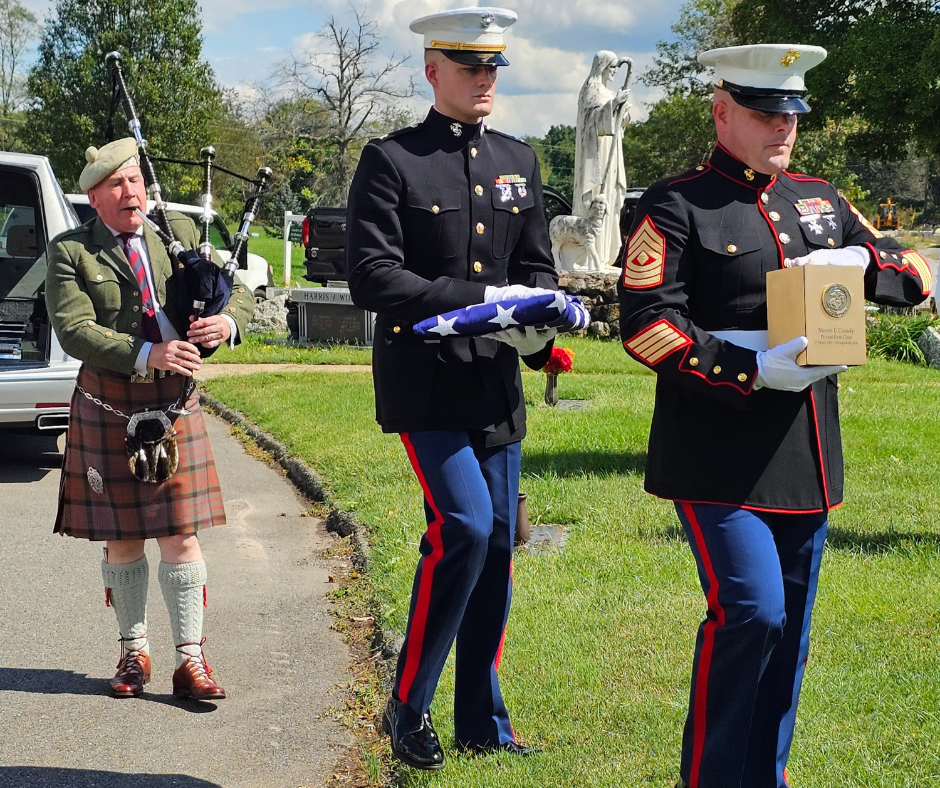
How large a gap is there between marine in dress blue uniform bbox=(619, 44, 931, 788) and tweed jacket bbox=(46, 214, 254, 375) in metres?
2.08

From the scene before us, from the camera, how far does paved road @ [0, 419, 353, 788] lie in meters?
4.00

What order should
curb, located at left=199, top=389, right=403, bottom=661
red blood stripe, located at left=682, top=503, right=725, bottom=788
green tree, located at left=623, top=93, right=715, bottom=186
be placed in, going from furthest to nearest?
1. green tree, located at left=623, top=93, right=715, bottom=186
2. curb, located at left=199, top=389, right=403, bottom=661
3. red blood stripe, located at left=682, top=503, right=725, bottom=788

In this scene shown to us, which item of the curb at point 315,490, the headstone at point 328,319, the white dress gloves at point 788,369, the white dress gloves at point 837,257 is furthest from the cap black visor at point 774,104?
the headstone at point 328,319

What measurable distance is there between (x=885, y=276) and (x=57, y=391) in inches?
258

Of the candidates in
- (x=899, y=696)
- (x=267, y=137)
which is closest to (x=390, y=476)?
(x=899, y=696)

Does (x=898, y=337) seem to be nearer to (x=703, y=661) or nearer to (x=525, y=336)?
(x=525, y=336)

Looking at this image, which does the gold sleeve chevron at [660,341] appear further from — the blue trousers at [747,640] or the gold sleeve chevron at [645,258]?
the blue trousers at [747,640]

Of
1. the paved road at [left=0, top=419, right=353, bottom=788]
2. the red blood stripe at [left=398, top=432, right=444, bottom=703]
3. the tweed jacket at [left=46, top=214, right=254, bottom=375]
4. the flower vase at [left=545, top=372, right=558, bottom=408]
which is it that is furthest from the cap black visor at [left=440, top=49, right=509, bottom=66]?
the flower vase at [left=545, top=372, right=558, bottom=408]

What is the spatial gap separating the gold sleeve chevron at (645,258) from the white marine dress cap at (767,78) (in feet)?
1.32

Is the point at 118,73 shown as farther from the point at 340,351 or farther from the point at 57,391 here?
the point at 340,351

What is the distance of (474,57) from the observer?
140 inches

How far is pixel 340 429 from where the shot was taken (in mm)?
9875

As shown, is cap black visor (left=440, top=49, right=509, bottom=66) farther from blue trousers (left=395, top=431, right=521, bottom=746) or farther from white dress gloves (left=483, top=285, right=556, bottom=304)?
blue trousers (left=395, top=431, right=521, bottom=746)

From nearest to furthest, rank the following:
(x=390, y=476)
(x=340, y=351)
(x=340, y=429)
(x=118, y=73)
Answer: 1. (x=118, y=73)
2. (x=390, y=476)
3. (x=340, y=429)
4. (x=340, y=351)
